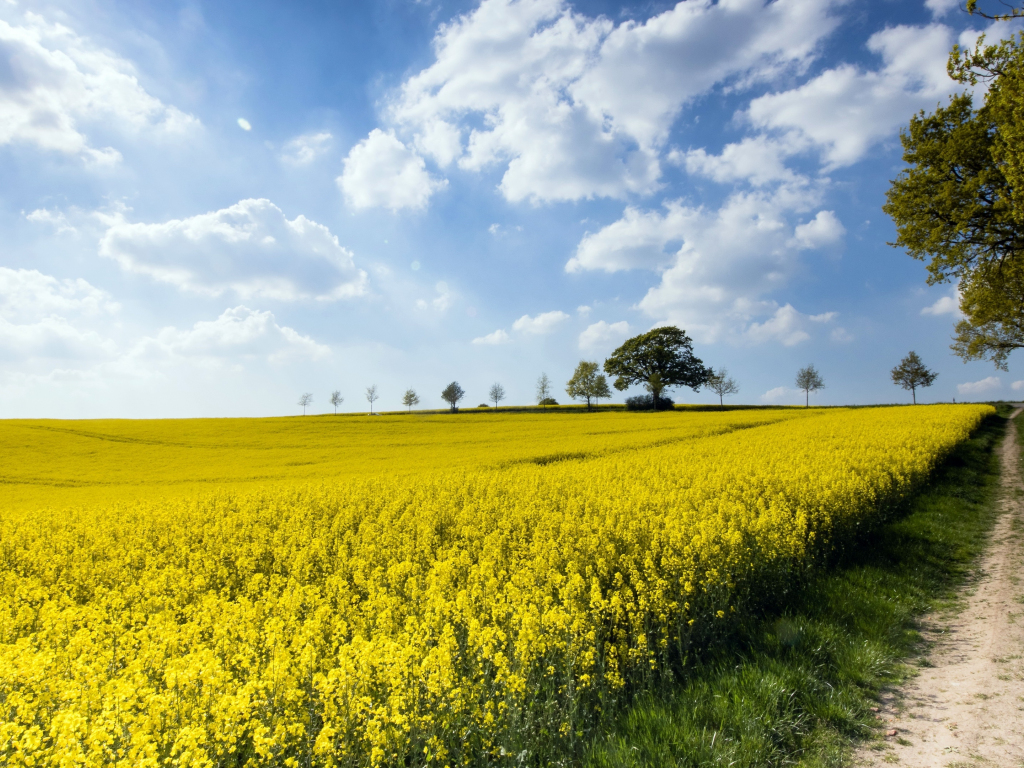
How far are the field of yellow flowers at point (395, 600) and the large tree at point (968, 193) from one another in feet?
17.5

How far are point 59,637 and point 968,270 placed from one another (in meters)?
18.3

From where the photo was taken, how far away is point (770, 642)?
5711 mm

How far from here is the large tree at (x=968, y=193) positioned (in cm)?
964

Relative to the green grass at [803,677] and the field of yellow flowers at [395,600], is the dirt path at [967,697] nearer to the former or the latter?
the green grass at [803,677]

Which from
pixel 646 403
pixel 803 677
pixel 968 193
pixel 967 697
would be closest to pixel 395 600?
pixel 803 677

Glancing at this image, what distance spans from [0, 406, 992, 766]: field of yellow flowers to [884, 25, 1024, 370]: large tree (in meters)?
5.33

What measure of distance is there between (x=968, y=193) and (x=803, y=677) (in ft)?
38.7

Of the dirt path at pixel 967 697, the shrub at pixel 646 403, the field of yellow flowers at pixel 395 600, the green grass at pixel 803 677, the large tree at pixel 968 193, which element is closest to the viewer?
the field of yellow flowers at pixel 395 600

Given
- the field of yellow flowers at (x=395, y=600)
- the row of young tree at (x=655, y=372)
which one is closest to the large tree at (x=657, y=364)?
the row of young tree at (x=655, y=372)

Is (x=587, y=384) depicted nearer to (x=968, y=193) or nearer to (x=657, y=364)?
(x=657, y=364)

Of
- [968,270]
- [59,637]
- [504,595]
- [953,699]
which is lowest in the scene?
[953,699]

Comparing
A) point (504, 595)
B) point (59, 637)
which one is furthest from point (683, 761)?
point (59, 637)

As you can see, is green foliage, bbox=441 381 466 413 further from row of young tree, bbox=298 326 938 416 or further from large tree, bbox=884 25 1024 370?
large tree, bbox=884 25 1024 370

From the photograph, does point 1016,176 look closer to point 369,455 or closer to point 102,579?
point 102,579
